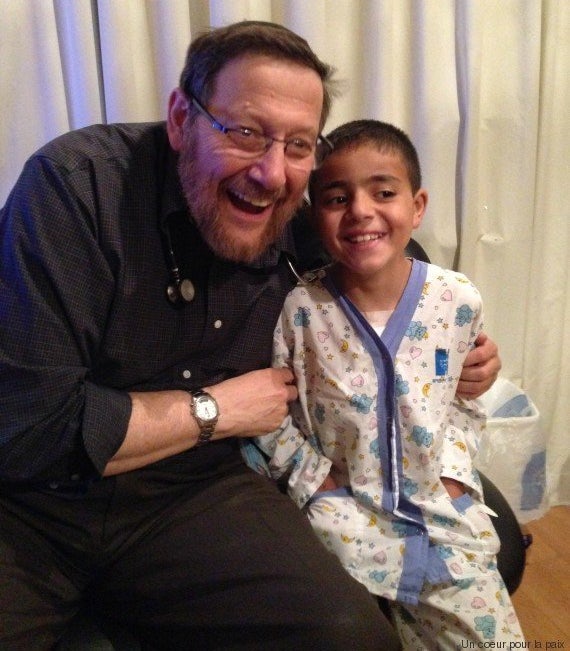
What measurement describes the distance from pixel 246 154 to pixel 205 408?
50 cm

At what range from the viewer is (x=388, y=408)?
1150 millimetres

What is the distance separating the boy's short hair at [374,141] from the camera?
112 centimetres

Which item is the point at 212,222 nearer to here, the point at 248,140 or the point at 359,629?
the point at 248,140

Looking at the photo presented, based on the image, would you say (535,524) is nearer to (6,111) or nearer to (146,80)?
(146,80)

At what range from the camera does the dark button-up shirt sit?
3.08ft

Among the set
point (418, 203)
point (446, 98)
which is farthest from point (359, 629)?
point (446, 98)

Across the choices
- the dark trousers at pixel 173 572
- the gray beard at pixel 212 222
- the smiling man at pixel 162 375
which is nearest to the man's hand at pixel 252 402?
the smiling man at pixel 162 375

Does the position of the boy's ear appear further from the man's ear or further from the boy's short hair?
the man's ear

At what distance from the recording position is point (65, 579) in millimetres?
1044

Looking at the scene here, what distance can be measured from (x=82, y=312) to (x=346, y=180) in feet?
1.88

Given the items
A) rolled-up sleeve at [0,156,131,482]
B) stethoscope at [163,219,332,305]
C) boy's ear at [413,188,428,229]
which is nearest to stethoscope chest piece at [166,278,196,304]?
stethoscope at [163,219,332,305]

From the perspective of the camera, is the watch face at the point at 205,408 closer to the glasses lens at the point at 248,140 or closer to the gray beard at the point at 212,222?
the gray beard at the point at 212,222

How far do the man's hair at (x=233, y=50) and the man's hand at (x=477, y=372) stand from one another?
2.27 feet

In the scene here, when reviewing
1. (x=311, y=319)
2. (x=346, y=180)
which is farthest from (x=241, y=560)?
(x=346, y=180)
